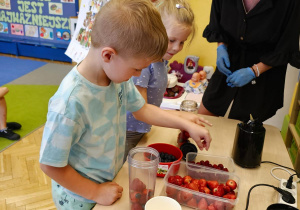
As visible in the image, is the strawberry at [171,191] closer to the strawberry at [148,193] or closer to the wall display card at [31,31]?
the strawberry at [148,193]

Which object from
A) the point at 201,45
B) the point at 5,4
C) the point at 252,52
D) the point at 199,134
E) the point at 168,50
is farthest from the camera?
the point at 5,4

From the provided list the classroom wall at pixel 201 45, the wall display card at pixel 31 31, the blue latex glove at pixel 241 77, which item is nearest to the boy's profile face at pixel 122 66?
the blue latex glove at pixel 241 77

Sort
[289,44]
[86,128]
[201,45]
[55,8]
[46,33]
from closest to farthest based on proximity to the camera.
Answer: [86,128] → [289,44] → [201,45] → [55,8] → [46,33]

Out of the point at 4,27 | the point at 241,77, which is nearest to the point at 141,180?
the point at 241,77

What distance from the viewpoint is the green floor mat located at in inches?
101

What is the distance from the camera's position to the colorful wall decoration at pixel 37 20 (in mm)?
4180

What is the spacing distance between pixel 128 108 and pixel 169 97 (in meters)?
1.43

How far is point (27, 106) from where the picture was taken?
116 inches

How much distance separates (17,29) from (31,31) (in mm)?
255

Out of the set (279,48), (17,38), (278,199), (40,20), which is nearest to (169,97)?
(279,48)

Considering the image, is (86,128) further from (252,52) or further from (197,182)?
(252,52)

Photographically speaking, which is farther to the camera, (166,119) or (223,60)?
(223,60)

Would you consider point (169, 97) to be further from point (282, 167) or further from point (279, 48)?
point (282, 167)

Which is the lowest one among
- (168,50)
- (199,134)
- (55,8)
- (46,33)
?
(46,33)
